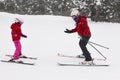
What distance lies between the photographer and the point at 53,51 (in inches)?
532

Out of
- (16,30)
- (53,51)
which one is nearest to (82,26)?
(16,30)

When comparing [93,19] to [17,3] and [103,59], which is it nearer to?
[103,59]

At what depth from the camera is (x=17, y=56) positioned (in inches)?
430

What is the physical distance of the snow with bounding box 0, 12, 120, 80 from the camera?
31.1ft

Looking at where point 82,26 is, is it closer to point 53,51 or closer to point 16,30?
point 16,30

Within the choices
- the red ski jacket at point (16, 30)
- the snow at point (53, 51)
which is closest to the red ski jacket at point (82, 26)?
the snow at point (53, 51)

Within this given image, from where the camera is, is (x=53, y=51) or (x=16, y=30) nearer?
(x=16, y=30)

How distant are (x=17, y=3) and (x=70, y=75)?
34557 mm

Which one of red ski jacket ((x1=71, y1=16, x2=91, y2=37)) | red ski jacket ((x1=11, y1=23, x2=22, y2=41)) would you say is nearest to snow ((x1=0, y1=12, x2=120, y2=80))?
red ski jacket ((x1=11, y1=23, x2=22, y2=41))

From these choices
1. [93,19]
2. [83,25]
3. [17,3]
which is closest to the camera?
[83,25]

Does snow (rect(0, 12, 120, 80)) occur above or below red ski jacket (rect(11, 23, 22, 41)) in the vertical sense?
below

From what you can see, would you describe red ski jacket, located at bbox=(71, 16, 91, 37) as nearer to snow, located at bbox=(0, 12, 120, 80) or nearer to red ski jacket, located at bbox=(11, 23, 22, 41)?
snow, located at bbox=(0, 12, 120, 80)


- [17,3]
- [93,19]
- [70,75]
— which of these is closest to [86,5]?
[93,19]

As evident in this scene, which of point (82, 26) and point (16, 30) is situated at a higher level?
point (82, 26)
